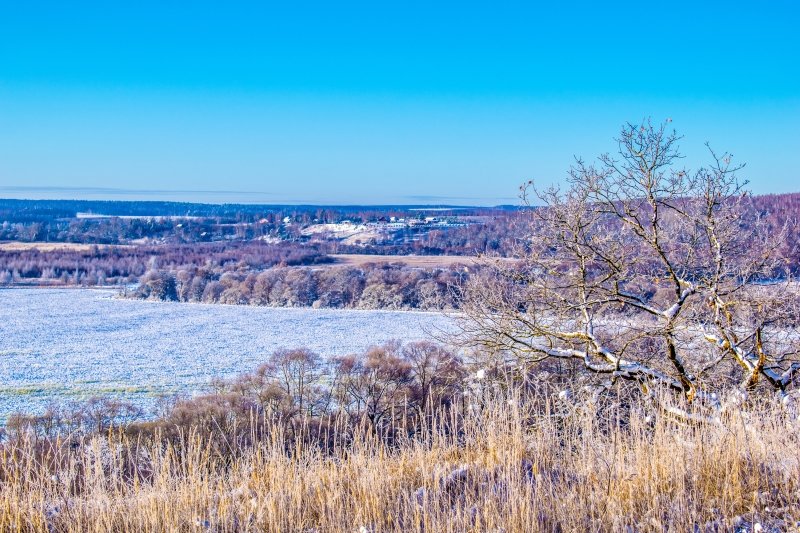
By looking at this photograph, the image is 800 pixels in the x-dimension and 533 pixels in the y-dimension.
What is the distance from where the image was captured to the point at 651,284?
27.6 ft

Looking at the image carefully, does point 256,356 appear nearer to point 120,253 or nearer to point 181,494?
point 181,494

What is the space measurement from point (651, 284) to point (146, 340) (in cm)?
3831

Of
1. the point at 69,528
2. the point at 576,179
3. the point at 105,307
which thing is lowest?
the point at 105,307

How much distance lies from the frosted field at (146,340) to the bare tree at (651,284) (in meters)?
13.9

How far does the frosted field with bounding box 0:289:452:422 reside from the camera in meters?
28.4

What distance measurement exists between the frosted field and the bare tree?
1386 cm

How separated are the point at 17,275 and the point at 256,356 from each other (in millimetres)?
60693

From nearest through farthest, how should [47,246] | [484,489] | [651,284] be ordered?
1. [484,489]
2. [651,284]
3. [47,246]

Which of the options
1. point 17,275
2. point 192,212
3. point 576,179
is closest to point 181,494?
point 576,179

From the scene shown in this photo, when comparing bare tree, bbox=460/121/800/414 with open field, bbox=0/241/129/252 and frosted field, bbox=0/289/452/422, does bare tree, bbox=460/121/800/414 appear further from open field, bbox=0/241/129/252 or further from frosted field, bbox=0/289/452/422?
open field, bbox=0/241/129/252

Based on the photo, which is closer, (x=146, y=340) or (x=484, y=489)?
(x=484, y=489)

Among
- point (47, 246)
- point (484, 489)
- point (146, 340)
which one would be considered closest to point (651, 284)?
point (484, 489)

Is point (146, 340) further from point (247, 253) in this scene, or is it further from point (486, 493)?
point (247, 253)

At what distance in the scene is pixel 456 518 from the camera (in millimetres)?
3004
